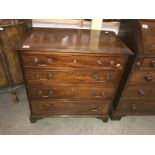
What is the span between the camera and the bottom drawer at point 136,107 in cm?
179

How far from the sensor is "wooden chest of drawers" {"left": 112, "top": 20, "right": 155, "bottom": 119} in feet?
4.34

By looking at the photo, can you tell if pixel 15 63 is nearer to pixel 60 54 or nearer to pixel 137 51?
pixel 60 54

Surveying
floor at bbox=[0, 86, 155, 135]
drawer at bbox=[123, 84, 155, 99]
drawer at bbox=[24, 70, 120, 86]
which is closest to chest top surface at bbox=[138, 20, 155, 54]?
drawer at bbox=[24, 70, 120, 86]

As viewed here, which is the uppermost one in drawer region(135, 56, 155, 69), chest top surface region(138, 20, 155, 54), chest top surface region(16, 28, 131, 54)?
chest top surface region(138, 20, 155, 54)

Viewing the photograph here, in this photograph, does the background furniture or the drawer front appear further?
the background furniture

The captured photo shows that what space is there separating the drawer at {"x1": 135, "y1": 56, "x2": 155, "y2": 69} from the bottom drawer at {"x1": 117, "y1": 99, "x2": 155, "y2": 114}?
0.49 metres

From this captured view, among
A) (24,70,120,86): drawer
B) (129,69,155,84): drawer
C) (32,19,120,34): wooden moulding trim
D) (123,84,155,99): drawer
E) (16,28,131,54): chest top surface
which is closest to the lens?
(16,28,131,54): chest top surface

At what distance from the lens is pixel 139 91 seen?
166 cm

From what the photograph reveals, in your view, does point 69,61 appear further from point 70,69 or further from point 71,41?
point 71,41

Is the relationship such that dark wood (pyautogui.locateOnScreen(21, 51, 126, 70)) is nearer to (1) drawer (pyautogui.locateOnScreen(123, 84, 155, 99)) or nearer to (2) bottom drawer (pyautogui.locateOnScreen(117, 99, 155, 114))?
(1) drawer (pyautogui.locateOnScreen(123, 84, 155, 99))

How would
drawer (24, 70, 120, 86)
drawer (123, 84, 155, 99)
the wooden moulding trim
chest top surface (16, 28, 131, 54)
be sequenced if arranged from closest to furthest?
chest top surface (16, 28, 131, 54), drawer (24, 70, 120, 86), drawer (123, 84, 155, 99), the wooden moulding trim
